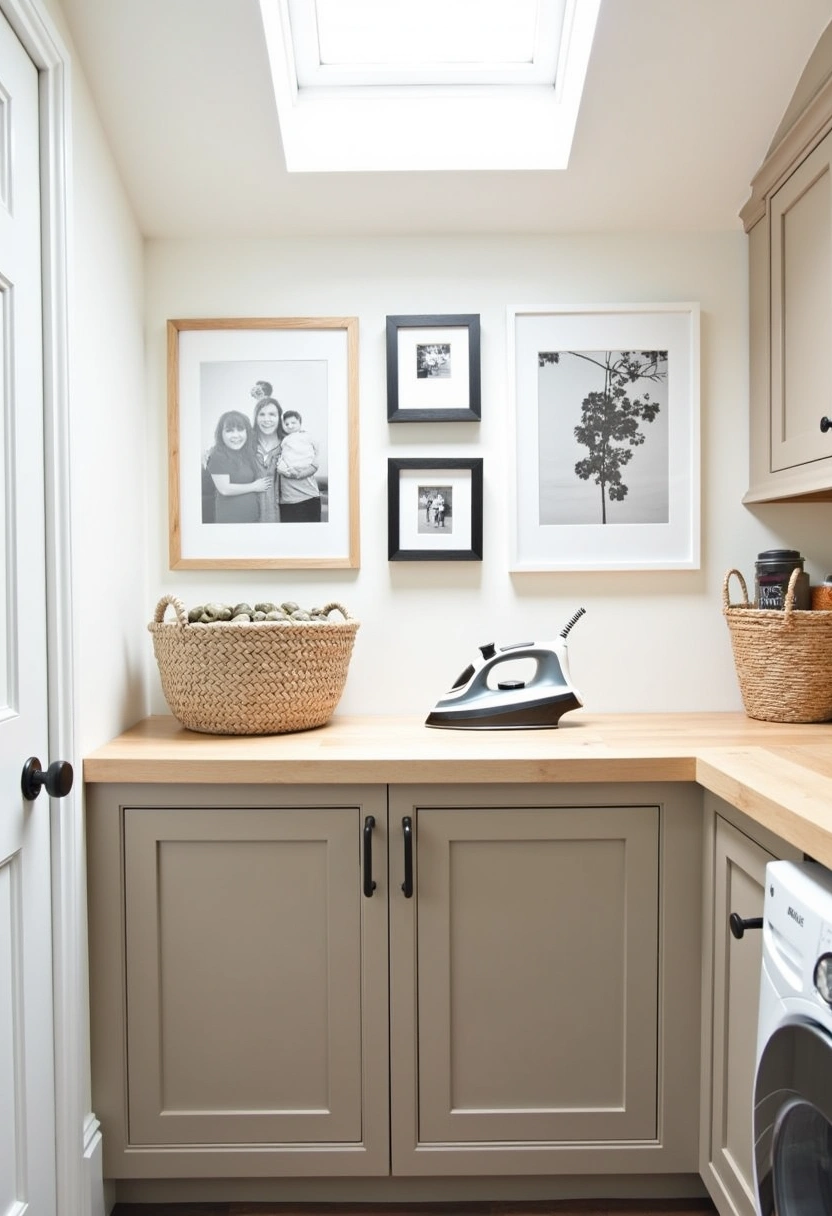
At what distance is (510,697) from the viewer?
169 cm

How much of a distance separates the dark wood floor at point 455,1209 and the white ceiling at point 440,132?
6.97ft

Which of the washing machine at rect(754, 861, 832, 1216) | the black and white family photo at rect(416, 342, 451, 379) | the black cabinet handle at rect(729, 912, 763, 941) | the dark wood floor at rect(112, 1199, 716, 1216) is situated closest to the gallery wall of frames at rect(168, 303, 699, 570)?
the black and white family photo at rect(416, 342, 451, 379)

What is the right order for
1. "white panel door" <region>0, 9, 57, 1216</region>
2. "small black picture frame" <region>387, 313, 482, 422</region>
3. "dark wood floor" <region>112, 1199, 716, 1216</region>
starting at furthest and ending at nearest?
1. "small black picture frame" <region>387, 313, 482, 422</region>
2. "dark wood floor" <region>112, 1199, 716, 1216</region>
3. "white panel door" <region>0, 9, 57, 1216</region>

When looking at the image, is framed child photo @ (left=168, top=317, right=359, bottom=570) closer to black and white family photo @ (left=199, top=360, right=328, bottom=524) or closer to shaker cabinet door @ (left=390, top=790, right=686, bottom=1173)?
black and white family photo @ (left=199, top=360, right=328, bottom=524)

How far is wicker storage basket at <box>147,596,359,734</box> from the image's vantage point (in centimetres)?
157

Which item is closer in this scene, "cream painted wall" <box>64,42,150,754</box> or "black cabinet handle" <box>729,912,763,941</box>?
"black cabinet handle" <box>729,912,763,941</box>

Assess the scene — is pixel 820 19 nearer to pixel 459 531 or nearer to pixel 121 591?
pixel 459 531

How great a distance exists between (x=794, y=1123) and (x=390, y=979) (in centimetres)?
74

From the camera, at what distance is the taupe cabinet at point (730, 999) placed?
1.25 meters

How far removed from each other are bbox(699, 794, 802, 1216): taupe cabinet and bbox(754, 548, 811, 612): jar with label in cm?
57

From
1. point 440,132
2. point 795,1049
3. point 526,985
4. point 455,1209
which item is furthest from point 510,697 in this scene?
point 440,132

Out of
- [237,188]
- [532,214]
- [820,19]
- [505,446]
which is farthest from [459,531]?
[820,19]

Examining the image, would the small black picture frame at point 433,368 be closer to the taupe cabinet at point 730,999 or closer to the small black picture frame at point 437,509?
the small black picture frame at point 437,509

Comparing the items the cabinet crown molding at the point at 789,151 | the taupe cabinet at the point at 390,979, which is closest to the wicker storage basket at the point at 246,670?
the taupe cabinet at the point at 390,979
